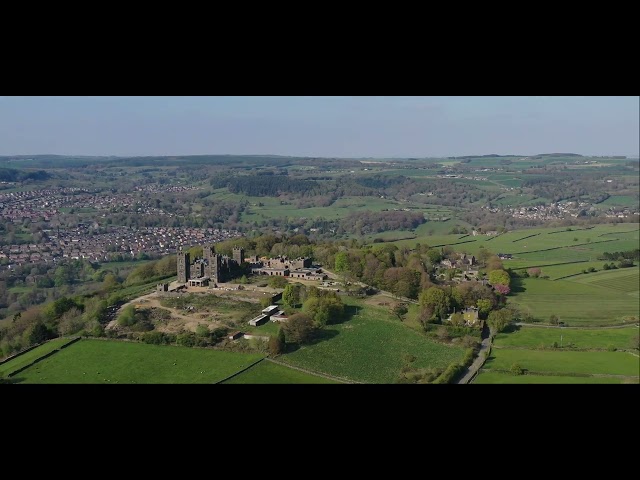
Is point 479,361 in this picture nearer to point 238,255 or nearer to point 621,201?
point 238,255

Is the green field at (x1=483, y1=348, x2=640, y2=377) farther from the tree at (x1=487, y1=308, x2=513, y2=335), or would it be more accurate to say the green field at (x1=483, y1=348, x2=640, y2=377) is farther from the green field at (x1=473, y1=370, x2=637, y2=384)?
the tree at (x1=487, y1=308, x2=513, y2=335)

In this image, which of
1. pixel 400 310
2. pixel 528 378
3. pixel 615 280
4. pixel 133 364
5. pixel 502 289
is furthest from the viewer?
pixel 615 280

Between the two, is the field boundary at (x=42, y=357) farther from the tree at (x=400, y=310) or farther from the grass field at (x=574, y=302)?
the grass field at (x=574, y=302)

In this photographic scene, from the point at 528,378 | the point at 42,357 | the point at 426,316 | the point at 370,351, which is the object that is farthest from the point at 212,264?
the point at 528,378

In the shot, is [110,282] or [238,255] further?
[238,255]

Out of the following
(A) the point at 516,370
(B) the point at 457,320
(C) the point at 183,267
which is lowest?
(A) the point at 516,370

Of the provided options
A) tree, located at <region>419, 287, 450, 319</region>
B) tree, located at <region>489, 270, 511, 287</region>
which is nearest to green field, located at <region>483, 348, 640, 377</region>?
tree, located at <region>419, 287, 450, 319</region>

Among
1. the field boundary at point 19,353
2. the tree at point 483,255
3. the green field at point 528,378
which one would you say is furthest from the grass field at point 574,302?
the field boundary at point 19,353

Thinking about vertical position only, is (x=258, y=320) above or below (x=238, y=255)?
below
